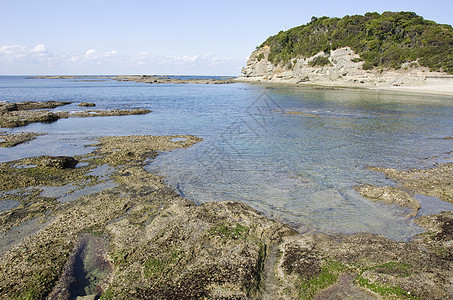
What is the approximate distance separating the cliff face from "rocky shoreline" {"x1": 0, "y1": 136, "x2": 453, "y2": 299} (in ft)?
232

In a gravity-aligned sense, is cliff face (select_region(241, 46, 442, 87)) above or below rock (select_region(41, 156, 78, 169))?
above

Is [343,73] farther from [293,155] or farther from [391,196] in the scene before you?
[391,196]

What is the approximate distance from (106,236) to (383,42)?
95.7 meters

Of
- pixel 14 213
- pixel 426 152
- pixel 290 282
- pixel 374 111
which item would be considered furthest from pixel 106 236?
pixel 374 111

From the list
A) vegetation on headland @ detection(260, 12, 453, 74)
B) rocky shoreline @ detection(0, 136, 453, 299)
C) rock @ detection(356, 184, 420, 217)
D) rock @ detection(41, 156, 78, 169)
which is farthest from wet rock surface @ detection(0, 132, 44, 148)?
vegetation on headland @ detection(260, 12, 453, 74)

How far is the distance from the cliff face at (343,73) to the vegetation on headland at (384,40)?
1.79 metres

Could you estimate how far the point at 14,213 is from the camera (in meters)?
9.49

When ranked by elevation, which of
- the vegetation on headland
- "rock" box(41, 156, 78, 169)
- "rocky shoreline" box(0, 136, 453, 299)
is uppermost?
the vegetation on headland

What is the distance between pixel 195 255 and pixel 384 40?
318 ft

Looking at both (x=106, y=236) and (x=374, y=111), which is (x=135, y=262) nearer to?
(x=106, y=236)

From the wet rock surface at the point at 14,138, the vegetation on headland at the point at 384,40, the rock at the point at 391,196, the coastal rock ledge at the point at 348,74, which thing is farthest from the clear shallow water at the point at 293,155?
the vegetation on headland at the point at 384,40

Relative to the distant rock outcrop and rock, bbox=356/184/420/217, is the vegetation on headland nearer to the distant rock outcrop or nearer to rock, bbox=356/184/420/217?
the distant rock outcrop

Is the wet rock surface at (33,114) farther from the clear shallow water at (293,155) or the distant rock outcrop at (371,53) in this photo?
the distant rock outcrop at (371,53)

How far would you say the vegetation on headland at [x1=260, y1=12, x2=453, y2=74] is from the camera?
221ft
